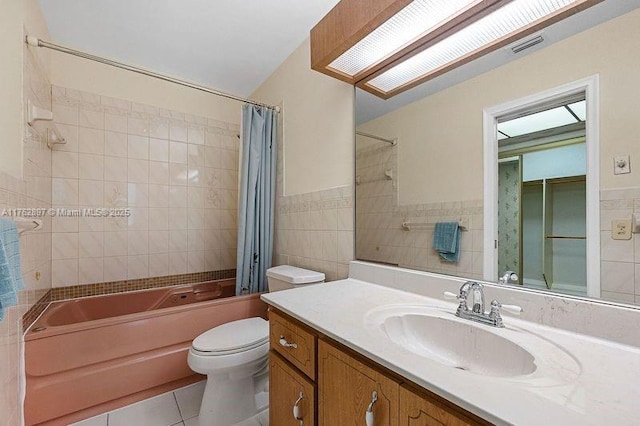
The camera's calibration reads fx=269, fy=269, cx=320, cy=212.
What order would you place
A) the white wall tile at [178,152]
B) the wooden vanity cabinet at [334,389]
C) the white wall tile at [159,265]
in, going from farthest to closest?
the white wall tile at [178,152], the white wall tile at [159,265], the wooden vanity cabinet at [334,389]

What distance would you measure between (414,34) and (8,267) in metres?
1.69

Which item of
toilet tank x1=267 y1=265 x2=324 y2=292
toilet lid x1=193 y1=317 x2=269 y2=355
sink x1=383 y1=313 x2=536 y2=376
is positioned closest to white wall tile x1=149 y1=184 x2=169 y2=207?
toilet tank x1=267 y1=265 x2=324 y2=292

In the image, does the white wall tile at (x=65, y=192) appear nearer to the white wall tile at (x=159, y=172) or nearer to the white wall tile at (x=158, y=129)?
the white wall tile at (x=159, y=172)

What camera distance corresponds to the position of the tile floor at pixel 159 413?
56.9 inches

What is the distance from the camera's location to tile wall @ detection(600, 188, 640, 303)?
745 millimetres

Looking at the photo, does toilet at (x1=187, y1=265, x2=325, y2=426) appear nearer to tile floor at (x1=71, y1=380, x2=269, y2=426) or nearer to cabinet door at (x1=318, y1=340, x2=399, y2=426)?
tile floor at (x1=71, y1=380, x2=269, y2=426)

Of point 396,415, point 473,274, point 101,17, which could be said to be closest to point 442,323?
point 473,274

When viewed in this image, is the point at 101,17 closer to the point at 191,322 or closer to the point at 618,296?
the point at 191,322

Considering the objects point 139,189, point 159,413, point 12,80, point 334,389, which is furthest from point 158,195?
point 334,389

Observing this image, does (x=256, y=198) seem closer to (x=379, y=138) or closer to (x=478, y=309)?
(x=379, y=138)

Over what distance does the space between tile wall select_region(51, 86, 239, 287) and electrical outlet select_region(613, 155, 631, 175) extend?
2.72 meters

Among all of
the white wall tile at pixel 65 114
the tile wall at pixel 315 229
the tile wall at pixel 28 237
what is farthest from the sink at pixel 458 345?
the white wall tile at pixel 65 114

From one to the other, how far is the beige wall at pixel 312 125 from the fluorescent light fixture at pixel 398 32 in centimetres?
24

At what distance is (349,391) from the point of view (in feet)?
2.49
